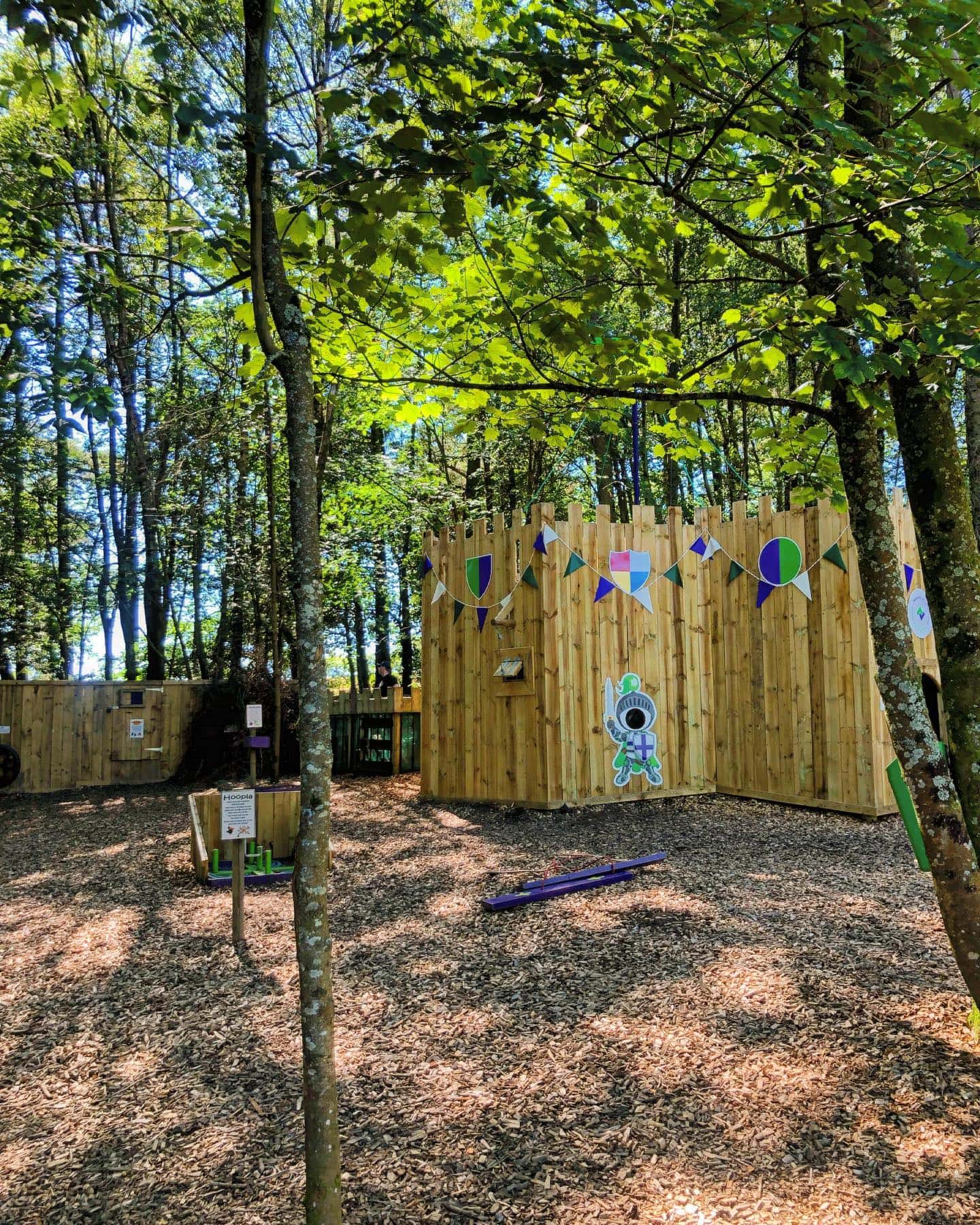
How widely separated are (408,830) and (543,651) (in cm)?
237

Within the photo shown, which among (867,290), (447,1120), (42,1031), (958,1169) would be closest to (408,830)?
(42,1031)

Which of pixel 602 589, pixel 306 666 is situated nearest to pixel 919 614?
pixel 602 589

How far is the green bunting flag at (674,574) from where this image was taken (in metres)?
8.91

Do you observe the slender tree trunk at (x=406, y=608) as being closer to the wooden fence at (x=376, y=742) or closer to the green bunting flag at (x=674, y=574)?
the wooden fence at (x=376, y=742)

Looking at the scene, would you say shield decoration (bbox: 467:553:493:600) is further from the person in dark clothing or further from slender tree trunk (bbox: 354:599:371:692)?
slender tree trunk (bbox: 354:599:371:692)

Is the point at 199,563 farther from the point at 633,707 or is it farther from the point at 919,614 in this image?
the point at 919,614

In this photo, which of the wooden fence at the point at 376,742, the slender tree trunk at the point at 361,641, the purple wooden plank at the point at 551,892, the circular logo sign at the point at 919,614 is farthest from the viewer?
the slender tree trunk at the point at 361,641

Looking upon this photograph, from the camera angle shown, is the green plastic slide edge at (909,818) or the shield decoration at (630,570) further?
the shield decoration at (630,570)

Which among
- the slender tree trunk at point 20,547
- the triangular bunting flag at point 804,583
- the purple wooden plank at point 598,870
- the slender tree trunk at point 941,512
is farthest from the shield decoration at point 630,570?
the slender tree trunk at point 20,547

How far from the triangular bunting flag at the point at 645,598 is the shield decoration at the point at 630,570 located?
0.11ft

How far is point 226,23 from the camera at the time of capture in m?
2.73

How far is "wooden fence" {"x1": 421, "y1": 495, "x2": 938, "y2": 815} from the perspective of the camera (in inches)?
309

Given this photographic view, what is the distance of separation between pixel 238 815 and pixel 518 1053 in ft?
7.45

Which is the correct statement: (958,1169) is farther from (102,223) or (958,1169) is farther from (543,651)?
(102,223)
